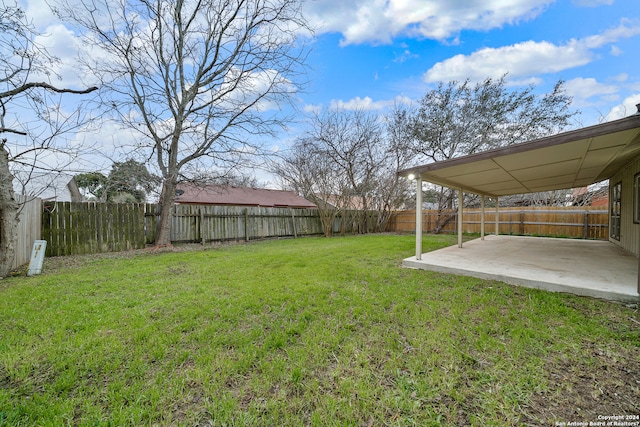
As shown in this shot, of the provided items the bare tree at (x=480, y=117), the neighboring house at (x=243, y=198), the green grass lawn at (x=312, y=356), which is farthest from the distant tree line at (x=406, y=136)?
the green grass lawn at (x=312, y=356)

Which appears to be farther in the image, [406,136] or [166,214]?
[406,136]

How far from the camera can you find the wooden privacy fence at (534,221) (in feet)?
30.9

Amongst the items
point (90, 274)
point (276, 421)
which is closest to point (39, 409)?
point (276, 421)

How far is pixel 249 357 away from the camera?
6.48ft

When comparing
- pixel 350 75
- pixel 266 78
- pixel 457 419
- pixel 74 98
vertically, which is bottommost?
pixel 457 419

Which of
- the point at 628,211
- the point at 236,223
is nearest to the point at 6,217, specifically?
the point at 236,223

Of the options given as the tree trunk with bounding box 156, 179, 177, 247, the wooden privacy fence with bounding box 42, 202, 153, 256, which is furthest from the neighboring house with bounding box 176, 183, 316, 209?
the wooden privacy fence with bounding box 42, 202, 153, 256

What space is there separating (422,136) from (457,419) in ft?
41.0

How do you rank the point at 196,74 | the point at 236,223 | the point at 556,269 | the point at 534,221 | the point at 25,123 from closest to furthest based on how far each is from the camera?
the point at 25,123 → the point at 556,269 → the point at 196,74 → the point at 236,223 → the point at 534,221

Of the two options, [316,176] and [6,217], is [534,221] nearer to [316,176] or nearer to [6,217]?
[316,176]

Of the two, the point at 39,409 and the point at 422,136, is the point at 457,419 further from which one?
the point at 422,136

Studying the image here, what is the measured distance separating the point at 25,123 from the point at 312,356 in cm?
572

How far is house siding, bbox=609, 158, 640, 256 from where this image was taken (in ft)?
16.6

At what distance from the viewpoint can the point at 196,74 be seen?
7.41 m
